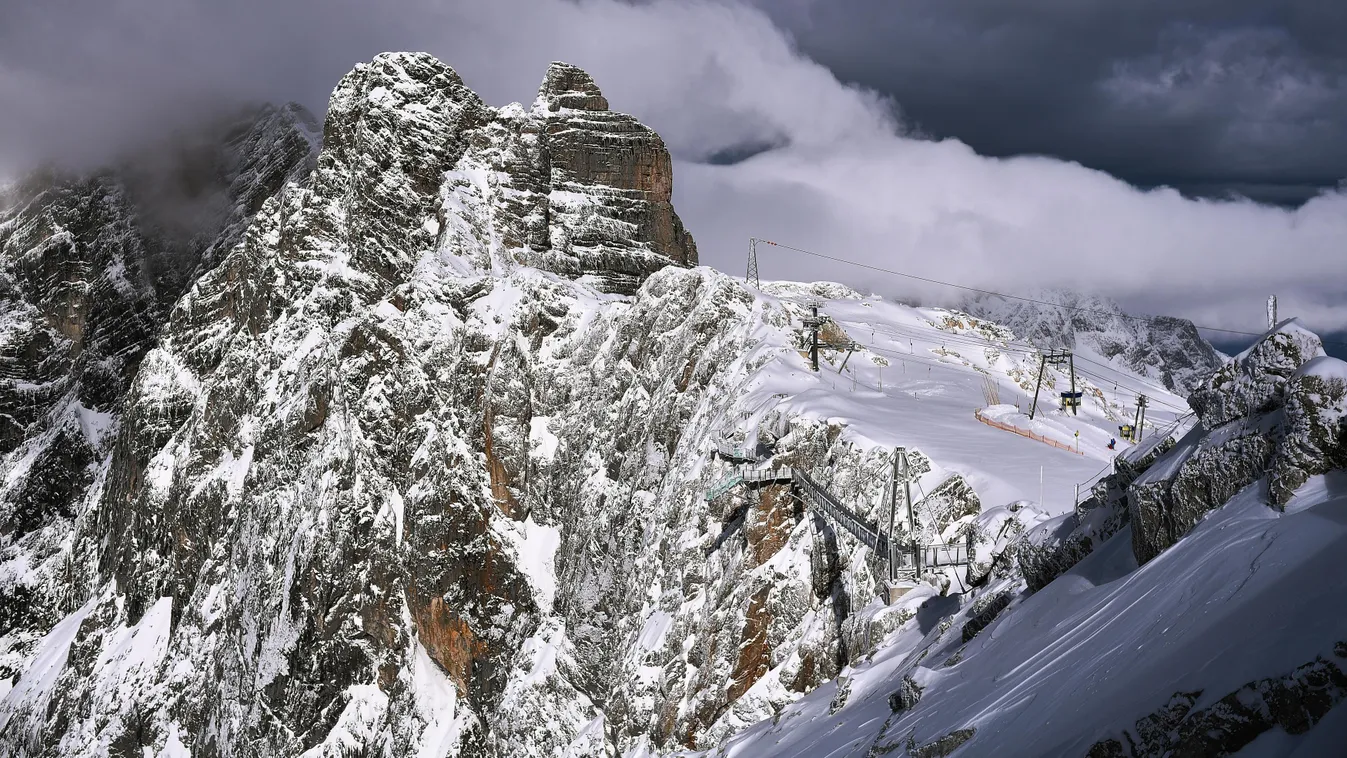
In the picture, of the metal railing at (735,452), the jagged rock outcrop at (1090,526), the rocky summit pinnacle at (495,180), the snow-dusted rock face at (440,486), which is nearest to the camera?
the jagged rock outcrop at (1090,526)

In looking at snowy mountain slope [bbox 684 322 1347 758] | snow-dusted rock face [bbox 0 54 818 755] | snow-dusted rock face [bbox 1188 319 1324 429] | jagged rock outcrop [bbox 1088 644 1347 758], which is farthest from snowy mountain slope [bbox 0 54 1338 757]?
jagged rock outcrop [bbox 1088 644 1347 758]

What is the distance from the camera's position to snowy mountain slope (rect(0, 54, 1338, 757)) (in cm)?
4541

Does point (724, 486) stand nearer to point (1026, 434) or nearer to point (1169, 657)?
point (1026, 434)

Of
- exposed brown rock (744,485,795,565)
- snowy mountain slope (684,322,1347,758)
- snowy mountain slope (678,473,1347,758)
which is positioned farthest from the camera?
exposed brown rock (744,485,795,565)

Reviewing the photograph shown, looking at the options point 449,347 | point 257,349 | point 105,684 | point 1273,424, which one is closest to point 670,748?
point 1273,424

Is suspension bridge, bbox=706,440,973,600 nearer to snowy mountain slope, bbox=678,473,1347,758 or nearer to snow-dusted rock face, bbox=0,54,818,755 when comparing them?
snow-dusted rock face, bbox=0,54,818,755

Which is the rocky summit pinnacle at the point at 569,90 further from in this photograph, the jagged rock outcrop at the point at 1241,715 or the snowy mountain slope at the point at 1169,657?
the jagged rock outcrop at the point at 1241,715

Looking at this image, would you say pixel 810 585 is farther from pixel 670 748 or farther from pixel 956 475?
pixel 670 748

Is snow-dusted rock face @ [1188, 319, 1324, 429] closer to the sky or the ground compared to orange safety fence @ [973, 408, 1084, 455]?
closer to the sky

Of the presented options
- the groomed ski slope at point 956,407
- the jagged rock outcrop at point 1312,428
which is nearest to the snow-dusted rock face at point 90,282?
the groomed ski slope at point 956,407

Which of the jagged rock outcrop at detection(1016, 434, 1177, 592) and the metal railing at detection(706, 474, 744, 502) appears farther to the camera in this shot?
the metal railing at detection(706, 474, 744, 502)

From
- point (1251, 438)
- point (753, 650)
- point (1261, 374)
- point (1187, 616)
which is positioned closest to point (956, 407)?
point (753, 650)

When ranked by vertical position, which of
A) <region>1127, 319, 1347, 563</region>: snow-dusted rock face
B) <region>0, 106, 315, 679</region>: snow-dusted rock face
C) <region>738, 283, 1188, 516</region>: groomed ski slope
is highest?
<region>1127, 319, 1347, 563</region>: snow-dusted rock face

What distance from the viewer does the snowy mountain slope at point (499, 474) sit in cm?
4541
